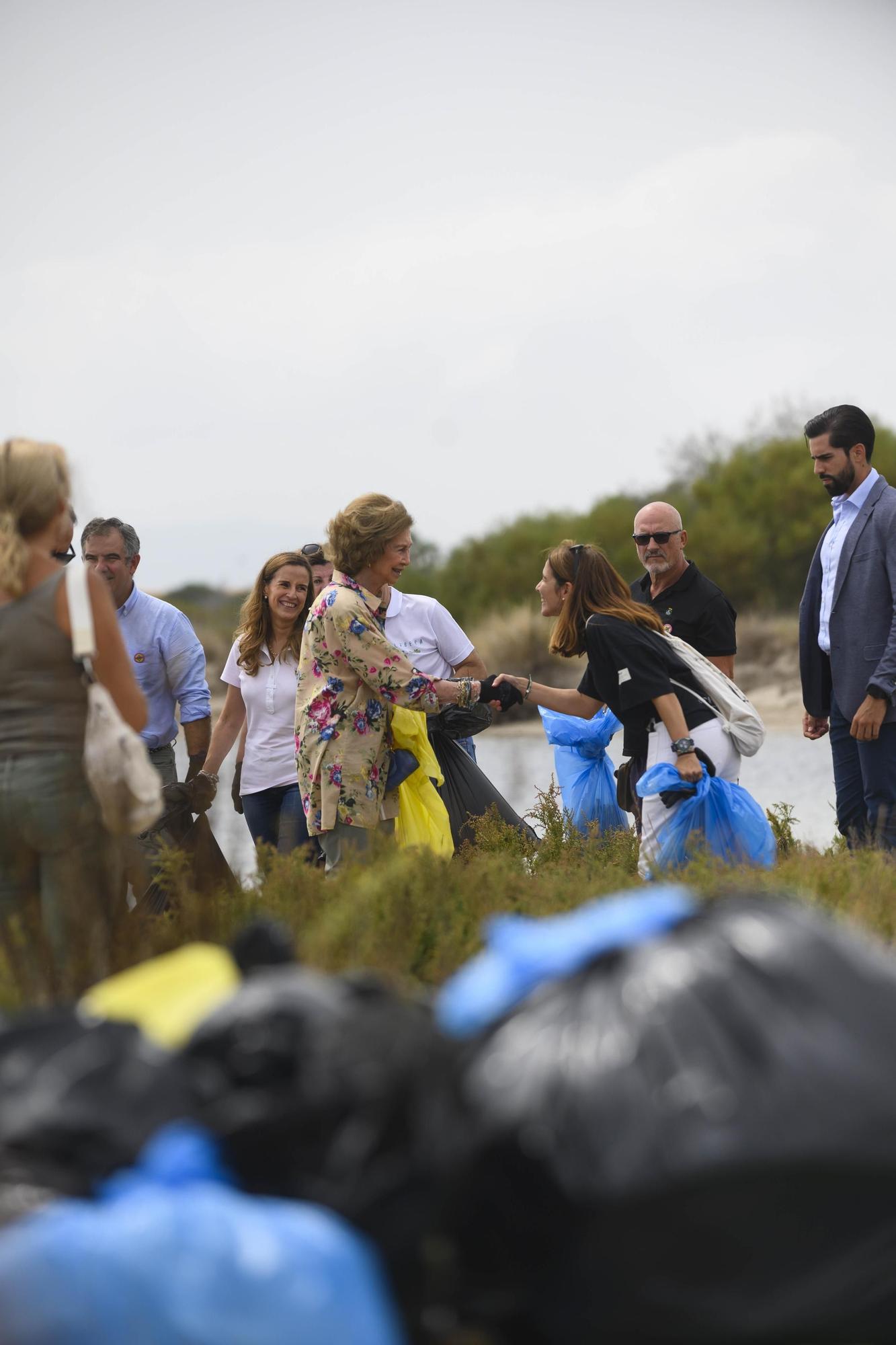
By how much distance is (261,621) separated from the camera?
21.9 feet

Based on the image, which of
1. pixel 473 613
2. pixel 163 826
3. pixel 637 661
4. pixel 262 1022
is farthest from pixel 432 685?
pixel 473 613

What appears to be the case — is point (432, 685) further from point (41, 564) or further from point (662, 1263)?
point (662, 1263)

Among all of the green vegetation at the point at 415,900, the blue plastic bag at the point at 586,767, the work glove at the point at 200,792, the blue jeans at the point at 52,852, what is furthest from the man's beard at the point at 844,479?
the blue jeans at the point at 52,852

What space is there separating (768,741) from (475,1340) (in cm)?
1952

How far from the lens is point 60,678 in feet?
11.3

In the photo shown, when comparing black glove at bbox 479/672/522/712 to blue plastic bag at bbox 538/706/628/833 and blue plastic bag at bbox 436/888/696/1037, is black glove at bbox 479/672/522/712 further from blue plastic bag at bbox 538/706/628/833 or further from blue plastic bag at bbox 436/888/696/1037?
blue plastic bag at bbox 436/888/696/1037

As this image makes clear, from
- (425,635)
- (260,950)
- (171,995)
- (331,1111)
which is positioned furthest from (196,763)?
(331,1111)

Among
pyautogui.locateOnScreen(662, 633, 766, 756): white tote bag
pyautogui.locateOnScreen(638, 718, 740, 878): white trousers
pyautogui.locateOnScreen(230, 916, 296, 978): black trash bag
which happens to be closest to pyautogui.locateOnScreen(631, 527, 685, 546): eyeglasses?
pyautogui.locateOnScreen(662, 633, 766, 756): white tote bag

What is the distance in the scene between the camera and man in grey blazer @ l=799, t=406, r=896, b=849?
601 centimetres

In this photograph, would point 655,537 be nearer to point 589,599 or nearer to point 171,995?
point 589,599

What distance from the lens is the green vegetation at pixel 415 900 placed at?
3.30 metres

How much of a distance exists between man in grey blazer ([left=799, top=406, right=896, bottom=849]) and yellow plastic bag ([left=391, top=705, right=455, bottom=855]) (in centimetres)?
178

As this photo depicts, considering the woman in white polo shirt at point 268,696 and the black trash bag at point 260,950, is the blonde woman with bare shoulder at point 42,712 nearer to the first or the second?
the black trash bag at point 260,950

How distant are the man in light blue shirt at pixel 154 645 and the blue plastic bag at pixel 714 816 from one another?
7.63 ft
